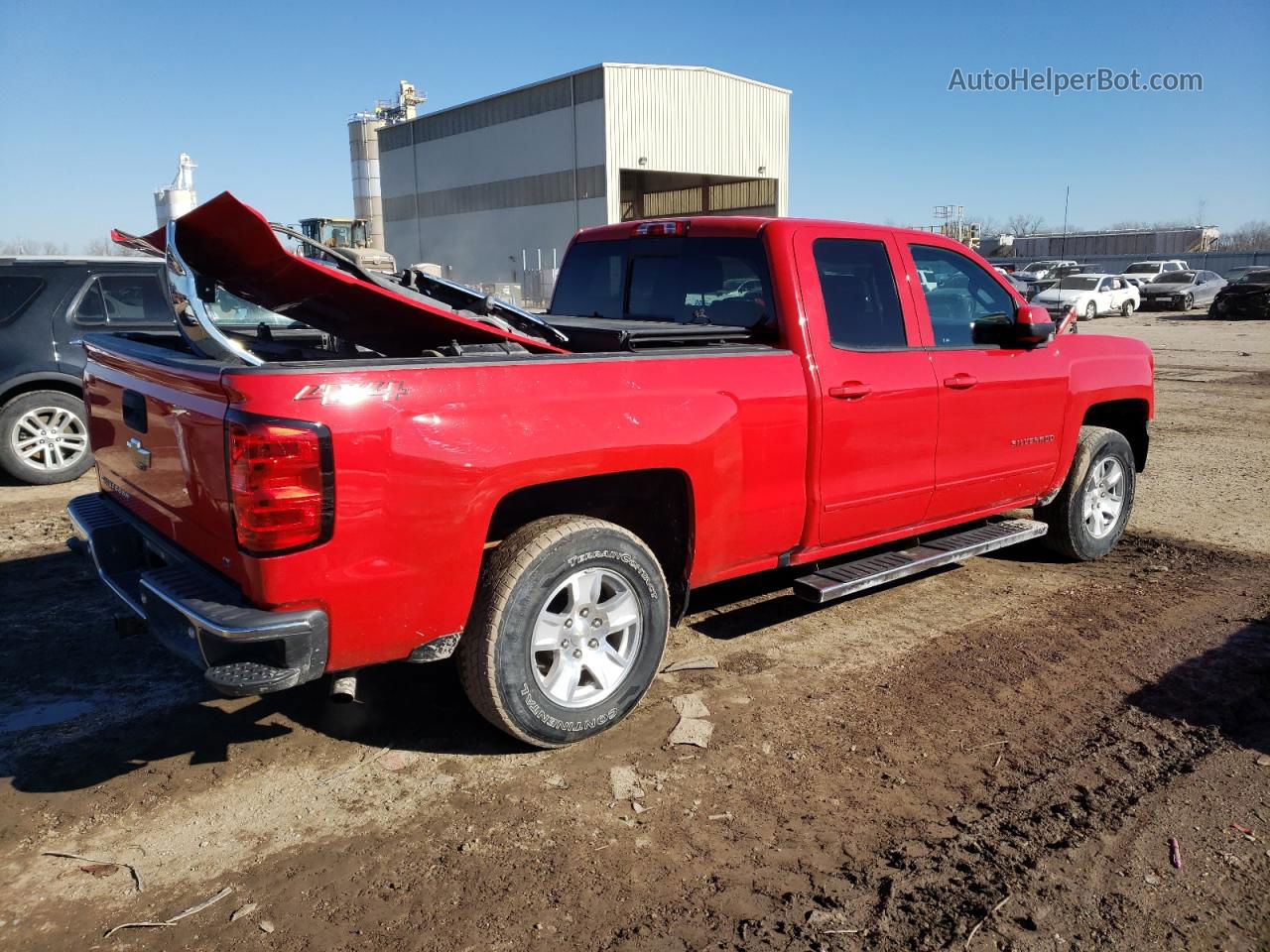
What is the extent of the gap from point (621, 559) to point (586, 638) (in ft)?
1.08

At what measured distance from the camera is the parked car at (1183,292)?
1318 inches

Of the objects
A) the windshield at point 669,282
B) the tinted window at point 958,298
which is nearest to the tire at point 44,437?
the windshield at point 669,282

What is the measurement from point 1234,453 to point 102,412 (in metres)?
10.1

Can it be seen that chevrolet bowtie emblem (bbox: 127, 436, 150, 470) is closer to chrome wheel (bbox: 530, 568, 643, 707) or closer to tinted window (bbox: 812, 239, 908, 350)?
chrome wheel (bbox: 530, 568, 643, 707)

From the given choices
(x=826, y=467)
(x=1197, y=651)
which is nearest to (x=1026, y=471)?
(x=1197, y=651)

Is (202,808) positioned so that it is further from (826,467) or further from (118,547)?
(826,467)

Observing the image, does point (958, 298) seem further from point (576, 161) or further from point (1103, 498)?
point (576, 161)

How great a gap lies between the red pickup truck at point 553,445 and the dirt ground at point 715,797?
1.43 feet

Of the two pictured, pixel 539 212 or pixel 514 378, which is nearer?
pixel 514 378

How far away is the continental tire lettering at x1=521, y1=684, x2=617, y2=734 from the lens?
337 centimetres

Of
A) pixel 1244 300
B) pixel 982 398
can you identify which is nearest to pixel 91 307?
pixel 982 398

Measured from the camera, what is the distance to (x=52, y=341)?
25.6 feet

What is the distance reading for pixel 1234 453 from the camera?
31.6 feet

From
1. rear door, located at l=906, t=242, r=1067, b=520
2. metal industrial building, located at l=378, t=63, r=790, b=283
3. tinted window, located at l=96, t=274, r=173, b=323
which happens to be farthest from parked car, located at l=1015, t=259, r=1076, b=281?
tinted window, located at l=96, t=274, r=173, b=323
